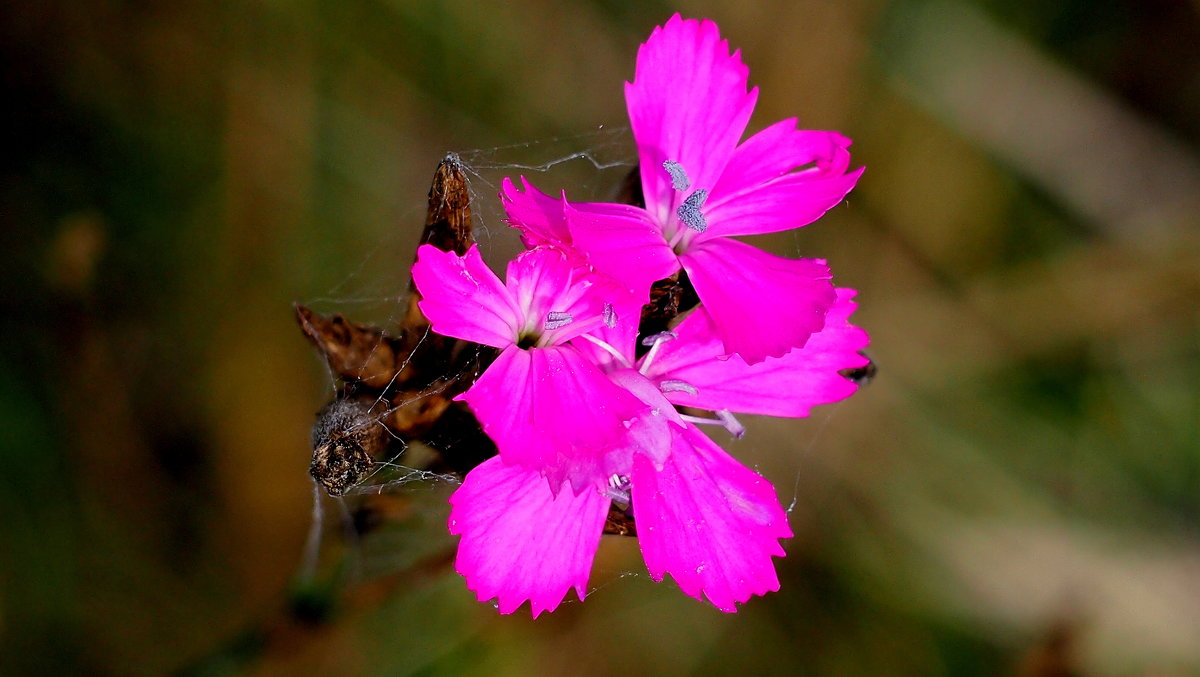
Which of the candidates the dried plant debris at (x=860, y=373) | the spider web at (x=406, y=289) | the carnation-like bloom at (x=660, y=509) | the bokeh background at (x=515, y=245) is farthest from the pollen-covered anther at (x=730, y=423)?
the bokeh background at (x=515, y=245)

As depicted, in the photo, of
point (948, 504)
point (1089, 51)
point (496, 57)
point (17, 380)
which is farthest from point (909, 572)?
point (17, 380)

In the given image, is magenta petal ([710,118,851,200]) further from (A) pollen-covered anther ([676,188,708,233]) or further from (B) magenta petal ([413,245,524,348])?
(B) magenta petal ([413,245,524,348])

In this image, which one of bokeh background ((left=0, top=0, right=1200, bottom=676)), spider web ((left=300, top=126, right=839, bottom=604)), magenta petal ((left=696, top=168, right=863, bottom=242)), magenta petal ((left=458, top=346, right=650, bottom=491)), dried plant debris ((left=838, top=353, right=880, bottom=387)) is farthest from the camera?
bokeh background ((left=0, top=0, right=1200, bottom=676))

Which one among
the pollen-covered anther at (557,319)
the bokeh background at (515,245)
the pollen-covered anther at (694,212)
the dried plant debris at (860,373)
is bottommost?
the bokeh background at (515,245)

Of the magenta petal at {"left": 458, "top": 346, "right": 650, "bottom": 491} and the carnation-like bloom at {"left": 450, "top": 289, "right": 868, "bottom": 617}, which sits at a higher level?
the magenta petal at {"left": 458, "top": 346, "right": 650, "bottom": 491}

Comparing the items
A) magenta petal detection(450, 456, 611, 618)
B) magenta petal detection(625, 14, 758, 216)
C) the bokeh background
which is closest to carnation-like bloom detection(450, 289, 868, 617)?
magenta petal detection(450, 456, 611, 618)

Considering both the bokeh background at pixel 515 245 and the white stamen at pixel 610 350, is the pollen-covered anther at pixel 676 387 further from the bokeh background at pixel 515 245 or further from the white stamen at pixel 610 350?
the bokeh background at pixel 515 245

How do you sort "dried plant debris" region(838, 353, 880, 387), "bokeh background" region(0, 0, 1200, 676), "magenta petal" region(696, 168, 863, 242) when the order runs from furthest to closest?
"bokeh background" region(0, 0, 1200, 676), "dried plant debris" region(838, 353, 880, 387), "magenta petal" region(696, 168, 863, 242)

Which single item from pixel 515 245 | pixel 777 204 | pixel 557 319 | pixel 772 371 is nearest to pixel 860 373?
pixel 772 371
